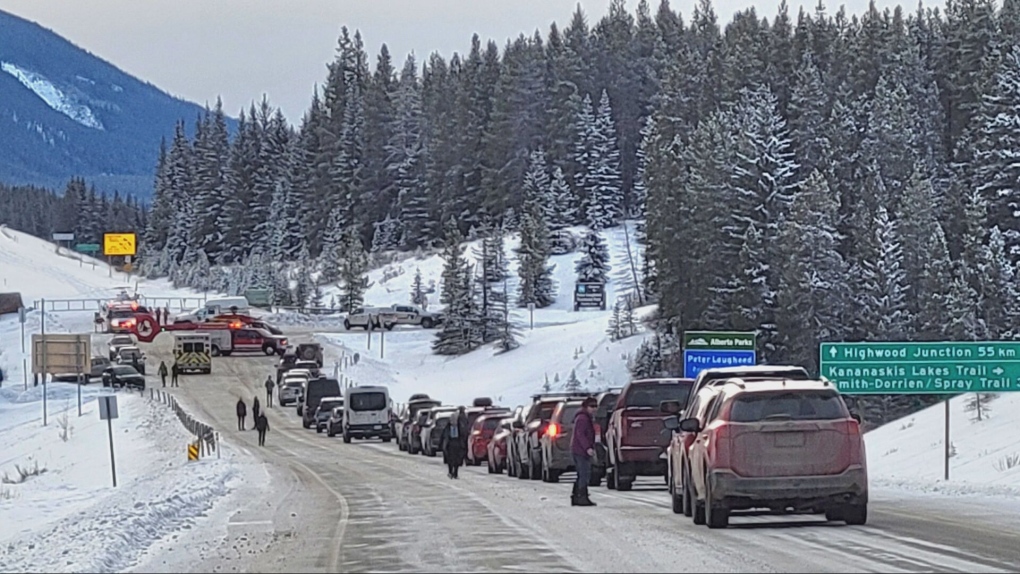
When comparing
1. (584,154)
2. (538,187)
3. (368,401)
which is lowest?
(368,401)

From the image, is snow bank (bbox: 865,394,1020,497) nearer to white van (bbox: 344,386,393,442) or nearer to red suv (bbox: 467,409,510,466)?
red suv (bbox: 467,409,510,466)

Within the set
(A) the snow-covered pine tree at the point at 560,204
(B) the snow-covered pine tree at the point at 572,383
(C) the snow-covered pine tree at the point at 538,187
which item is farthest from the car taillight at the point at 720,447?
(A) the snow-covered pine tree at the point at 560,204

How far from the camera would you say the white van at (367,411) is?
60.9 meters

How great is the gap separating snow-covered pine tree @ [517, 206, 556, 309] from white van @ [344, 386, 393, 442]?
51.8 metres

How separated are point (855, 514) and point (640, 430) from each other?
9070mm

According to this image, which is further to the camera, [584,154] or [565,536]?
[584,154]

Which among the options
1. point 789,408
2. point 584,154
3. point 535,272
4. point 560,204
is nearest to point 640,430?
point 789,408

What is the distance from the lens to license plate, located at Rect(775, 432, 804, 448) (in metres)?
18.5

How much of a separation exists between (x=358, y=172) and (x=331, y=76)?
2054 cm

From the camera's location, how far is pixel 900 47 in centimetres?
10494

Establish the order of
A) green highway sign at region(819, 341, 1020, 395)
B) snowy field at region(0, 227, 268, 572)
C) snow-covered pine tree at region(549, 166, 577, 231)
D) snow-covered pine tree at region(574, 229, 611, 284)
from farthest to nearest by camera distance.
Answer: snow-covered pine tree at region(549, 166, 577, 231) < snow-covered pine tree at region(574, 229, 611, 284) < green highway sign at region(819, 341, 1020, 395) < snowy field at region(0, 227, 268, 572)

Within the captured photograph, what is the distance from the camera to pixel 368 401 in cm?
6119

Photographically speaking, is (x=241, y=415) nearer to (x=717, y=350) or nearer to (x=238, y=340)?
(x=717, y=350)

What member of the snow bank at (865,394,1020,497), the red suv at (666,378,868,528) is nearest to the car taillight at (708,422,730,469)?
the red suv at (666,378,868,528)
